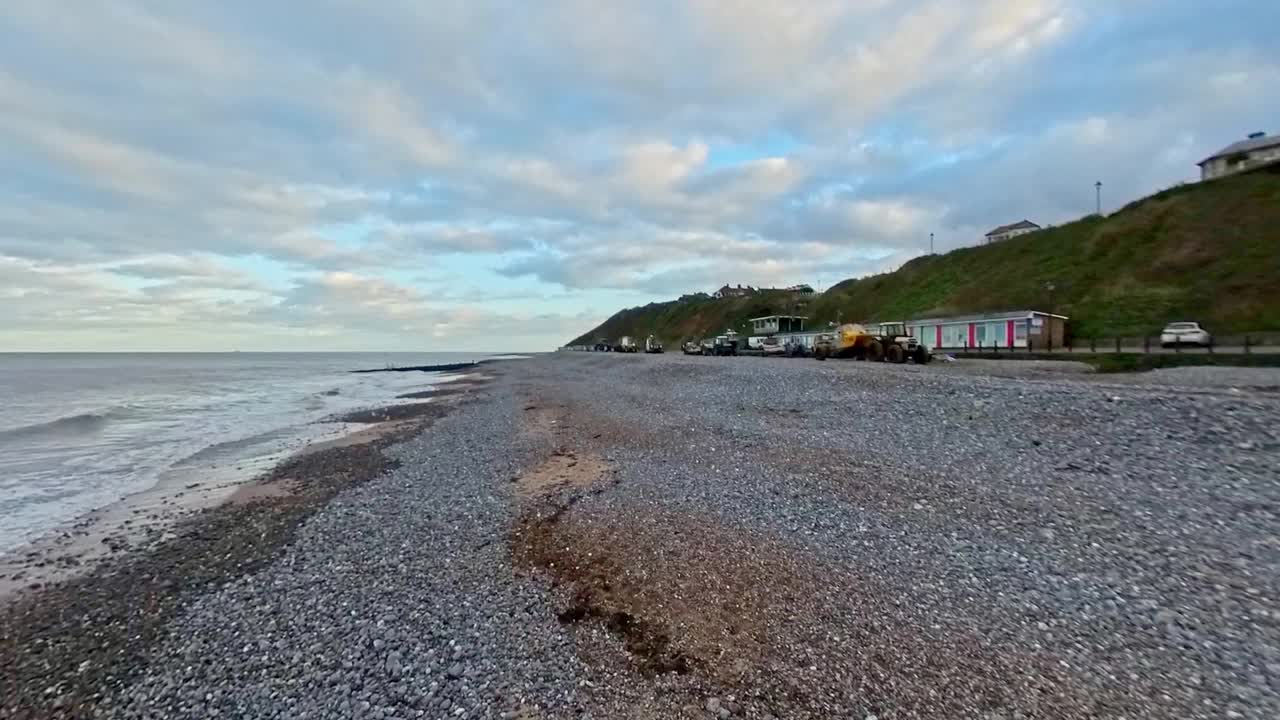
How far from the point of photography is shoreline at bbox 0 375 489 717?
5793mm

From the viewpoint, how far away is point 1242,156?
64.1 meters

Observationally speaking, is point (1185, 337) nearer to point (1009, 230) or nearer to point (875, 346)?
point (875, 346)

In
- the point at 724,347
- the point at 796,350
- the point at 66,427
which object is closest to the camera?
the point at 66,427

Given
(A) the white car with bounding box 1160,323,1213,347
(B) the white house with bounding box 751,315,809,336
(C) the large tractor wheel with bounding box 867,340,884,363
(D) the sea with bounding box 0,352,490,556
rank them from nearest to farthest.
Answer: (D) the sea with bounding box 0,352,490,556
(A) the white car with bounding box 1160,323,1213,347
(C) the large tractor wheel with bounding box 867,340,884,363
(B) the white house with bounding box 751,315,809,336

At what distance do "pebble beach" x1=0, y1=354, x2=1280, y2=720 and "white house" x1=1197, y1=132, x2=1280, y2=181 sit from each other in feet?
243

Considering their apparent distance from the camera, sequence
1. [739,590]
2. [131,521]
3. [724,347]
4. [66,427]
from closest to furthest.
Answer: [739,590] < [131,521] < [66,427] < [724,347]

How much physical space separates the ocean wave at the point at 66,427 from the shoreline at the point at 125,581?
54.3 ft

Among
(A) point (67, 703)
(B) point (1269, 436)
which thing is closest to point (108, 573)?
(A) point (67, 703)

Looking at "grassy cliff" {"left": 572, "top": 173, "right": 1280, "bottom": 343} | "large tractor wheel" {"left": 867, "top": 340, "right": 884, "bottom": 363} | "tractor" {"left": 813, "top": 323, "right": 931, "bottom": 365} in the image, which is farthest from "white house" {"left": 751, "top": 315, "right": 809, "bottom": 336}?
"large tractor wheel" {"left": 867, "top": 340, "right": 884, "bottom": 363}

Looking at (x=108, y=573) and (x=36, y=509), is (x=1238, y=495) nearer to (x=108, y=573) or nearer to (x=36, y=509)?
(x=108, y=573)

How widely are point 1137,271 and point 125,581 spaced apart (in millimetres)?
61210

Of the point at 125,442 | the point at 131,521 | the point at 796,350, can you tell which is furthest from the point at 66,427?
the point at 796,350

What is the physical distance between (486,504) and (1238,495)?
37.5ft

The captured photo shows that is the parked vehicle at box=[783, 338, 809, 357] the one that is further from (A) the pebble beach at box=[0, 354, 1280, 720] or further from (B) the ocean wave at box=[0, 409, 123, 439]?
(B) the ocean wave at box=[0, 409, 123, 439]
